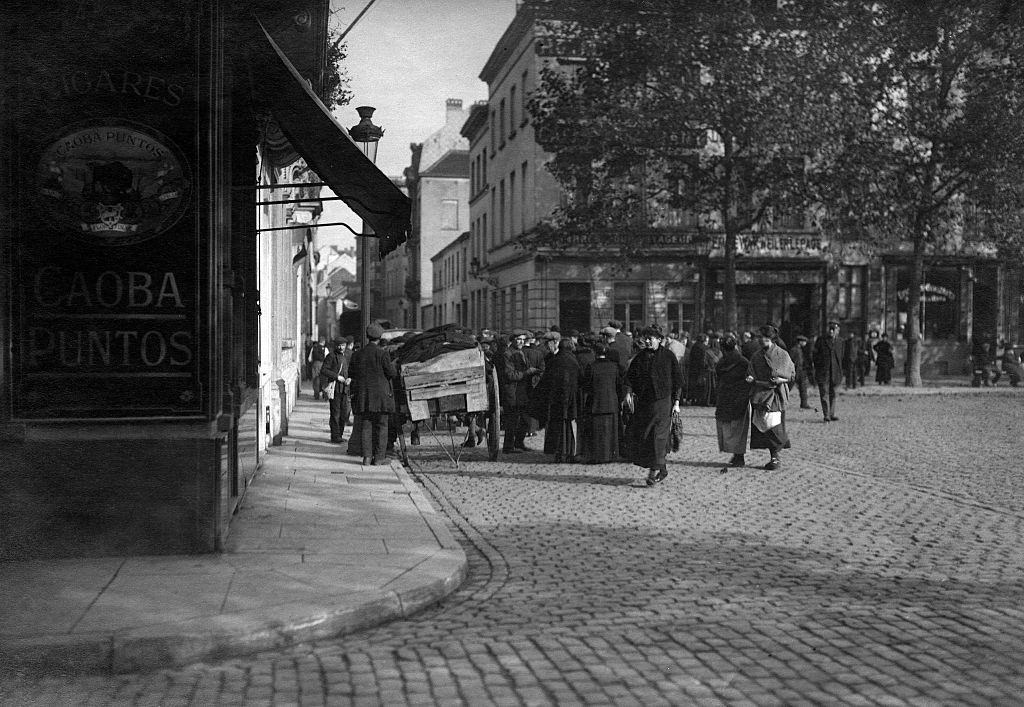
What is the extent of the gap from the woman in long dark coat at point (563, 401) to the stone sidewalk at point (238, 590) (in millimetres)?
4743

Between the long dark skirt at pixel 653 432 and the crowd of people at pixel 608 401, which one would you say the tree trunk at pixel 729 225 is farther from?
the long dark skirt at pixel 653 432

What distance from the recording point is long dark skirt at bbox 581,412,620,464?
13.3 metres

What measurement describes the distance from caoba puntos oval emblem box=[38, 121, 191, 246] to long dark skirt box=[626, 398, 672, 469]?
5975 mm

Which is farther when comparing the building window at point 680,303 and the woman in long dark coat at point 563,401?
the building window at point 680,303

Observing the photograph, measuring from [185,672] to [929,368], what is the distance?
3799 centimetres

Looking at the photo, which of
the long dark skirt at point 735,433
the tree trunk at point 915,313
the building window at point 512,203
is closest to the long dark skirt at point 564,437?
the long dark skirt at point 735,433

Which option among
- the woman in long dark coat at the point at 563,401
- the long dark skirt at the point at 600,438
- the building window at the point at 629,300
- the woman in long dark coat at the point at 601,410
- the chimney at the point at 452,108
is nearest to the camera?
the woman in long dark coat at the point at 601,410

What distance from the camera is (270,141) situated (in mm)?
11609

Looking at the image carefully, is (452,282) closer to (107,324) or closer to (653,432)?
(653,432)

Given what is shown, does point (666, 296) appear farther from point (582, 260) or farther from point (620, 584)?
point (620, 584)

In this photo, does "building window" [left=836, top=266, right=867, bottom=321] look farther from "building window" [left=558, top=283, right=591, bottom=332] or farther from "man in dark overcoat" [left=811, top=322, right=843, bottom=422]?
"man in dark overcoat" [left=811, top=322, right=843, bottom=422]

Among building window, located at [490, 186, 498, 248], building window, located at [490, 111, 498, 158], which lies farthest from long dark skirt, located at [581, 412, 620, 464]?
building window, located at [490, 111, 498, 158]

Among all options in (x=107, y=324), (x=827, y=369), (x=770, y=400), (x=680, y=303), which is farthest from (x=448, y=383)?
(x=680, y=303)

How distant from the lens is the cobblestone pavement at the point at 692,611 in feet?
14.8
